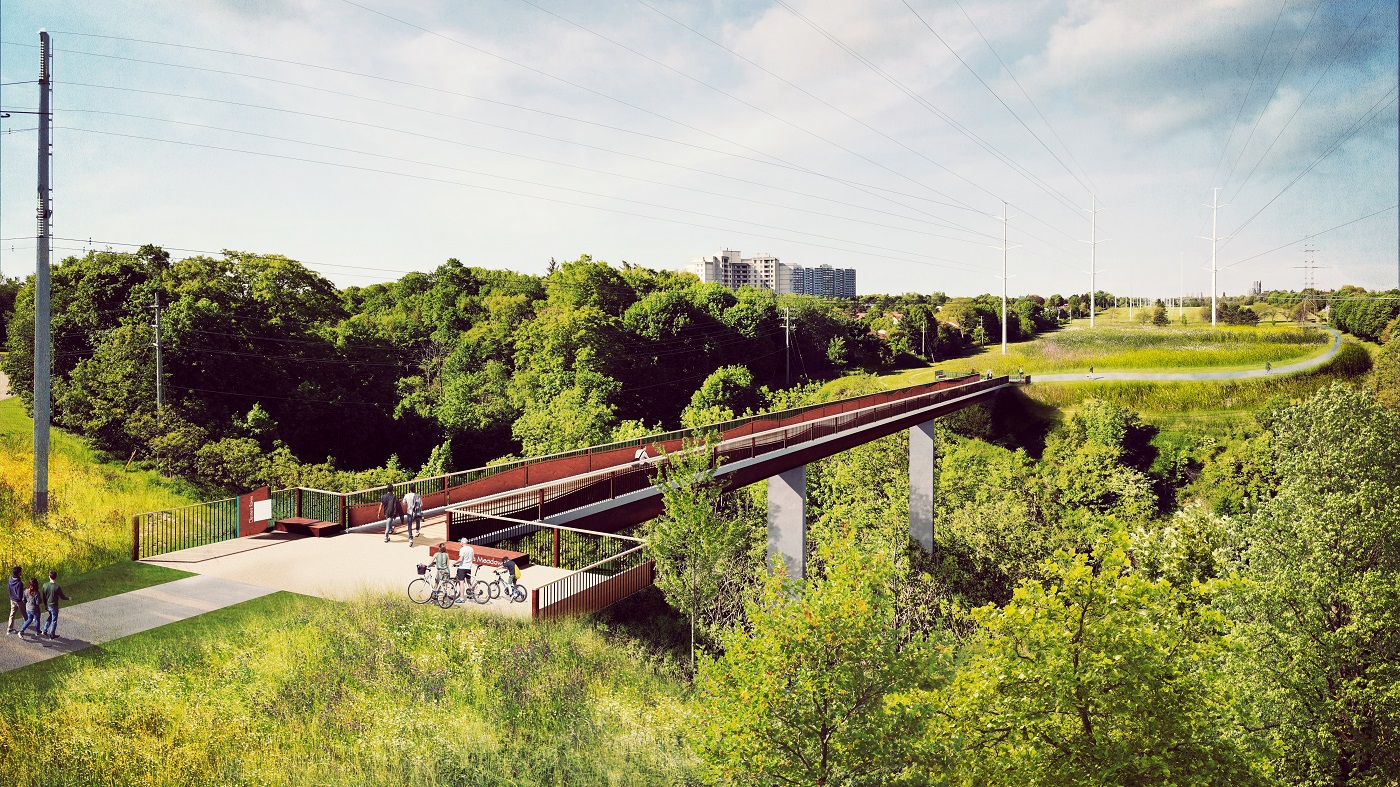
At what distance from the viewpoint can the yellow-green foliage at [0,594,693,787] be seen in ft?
31.6

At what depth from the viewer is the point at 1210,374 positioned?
57.4m

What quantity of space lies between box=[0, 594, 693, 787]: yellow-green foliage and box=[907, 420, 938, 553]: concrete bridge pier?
30.1 m

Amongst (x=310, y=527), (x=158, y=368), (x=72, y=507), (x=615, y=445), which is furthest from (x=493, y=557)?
(x=158, y=368)

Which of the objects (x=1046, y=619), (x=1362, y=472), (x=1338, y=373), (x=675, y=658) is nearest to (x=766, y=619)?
(x=1046, y=619)

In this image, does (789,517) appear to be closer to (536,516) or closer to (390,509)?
(536,516)

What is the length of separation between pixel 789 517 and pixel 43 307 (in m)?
22.4

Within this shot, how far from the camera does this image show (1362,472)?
3020 centimetres

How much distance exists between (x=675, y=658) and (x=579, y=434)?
23.0 m

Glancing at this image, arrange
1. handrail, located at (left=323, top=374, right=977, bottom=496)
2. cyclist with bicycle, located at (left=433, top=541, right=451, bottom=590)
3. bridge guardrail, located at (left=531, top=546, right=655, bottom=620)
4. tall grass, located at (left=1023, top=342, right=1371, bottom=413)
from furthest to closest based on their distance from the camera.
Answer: tall grass, located at (left=1023, top=342, right=1371, bottom=413), handrail, located at (left=323, top=374, right=977, bottom=496), cyclist with bicycle, located at (left=433, top=541, right=451, bottom=590), bridge guardrail, located at (left=531, top=546, right=655, bottom=620)

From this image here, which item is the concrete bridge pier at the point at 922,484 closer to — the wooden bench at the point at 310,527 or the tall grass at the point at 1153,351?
the tall grass at the point at 1153,351

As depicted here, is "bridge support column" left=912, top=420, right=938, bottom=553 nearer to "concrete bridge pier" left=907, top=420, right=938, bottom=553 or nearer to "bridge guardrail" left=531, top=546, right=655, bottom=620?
"concrete bridge pier" left=907, top=420, right=938, bottom=553

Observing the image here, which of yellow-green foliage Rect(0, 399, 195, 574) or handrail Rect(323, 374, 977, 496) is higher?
handrail Rect(323, 374, 977, 496)

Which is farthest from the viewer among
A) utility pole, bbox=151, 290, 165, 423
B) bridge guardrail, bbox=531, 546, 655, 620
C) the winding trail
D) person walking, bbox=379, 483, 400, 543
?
the winding trail

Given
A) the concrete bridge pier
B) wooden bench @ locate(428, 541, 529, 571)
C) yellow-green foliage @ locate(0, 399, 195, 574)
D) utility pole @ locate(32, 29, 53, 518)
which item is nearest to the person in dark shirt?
wooden bench @ locate(428, 541, 529, 571)
